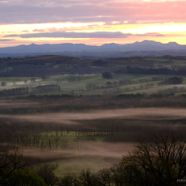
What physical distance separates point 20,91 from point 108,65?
5651cm

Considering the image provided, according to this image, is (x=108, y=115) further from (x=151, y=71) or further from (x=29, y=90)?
(x=151, y=71)

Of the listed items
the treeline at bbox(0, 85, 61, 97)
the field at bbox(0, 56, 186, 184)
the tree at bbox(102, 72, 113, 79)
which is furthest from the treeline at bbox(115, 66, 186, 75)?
the treeline at bbox(0, 85, 61, 97)

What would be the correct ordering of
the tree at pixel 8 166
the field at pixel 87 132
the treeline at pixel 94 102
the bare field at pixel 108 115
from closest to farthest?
the tree at pixel 8 166
the field at pixel 87 132
the bare field at pixel 108 115
the treeline at pixel 94 102

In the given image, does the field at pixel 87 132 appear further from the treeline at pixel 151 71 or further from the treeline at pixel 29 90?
the treeline at pixel 151 71

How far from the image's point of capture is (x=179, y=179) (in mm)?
13117

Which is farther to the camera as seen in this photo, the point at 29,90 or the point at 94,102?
the point at 29,90

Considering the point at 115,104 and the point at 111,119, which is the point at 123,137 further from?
the point at 115,104


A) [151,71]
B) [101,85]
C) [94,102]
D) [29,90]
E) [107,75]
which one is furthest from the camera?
[151,71]

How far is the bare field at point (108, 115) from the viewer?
2020 inches

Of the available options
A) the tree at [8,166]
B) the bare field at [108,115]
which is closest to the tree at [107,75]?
the bare field at [108,115]

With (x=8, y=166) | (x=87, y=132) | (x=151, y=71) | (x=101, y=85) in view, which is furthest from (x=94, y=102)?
(x=151, y=71)

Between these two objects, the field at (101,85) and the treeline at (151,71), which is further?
the treeline at (151,71)

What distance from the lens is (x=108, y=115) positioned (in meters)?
55.9

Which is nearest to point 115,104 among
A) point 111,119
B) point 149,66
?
point 111,119
